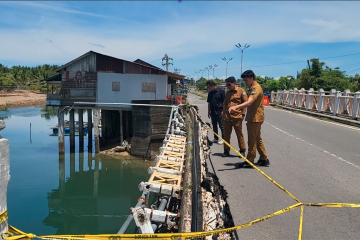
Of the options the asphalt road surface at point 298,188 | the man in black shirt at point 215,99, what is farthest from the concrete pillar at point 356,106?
the man in black shirt at point 215,99

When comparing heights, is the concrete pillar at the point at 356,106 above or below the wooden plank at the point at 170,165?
above

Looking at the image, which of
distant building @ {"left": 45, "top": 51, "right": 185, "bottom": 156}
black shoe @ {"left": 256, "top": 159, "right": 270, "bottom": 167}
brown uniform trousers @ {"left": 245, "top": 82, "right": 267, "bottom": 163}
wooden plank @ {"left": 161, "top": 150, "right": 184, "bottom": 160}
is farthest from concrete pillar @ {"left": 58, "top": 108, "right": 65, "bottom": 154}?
brown uniform trousers @ {"left": 245, "top": 82, "right": 267, "bottom": 163}

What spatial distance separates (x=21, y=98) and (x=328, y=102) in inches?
2583

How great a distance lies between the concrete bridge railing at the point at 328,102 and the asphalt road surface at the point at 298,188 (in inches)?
264

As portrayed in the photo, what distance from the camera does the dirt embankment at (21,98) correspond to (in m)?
62.7

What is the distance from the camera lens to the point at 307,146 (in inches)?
370

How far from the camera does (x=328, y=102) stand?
1884cm

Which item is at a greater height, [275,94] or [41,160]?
[275,94]

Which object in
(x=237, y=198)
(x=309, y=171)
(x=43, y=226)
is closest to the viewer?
(x=237, y=198)

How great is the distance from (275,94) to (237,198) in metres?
28.7

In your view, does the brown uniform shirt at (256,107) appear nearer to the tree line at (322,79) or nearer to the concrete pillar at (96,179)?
the concrete pillar at (96,179)

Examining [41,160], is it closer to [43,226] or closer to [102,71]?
[102,71]

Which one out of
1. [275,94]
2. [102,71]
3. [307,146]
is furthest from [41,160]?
[275,94]

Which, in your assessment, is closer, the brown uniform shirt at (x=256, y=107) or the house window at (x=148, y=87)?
the brown uniform shirt at (x=256, y=107)
